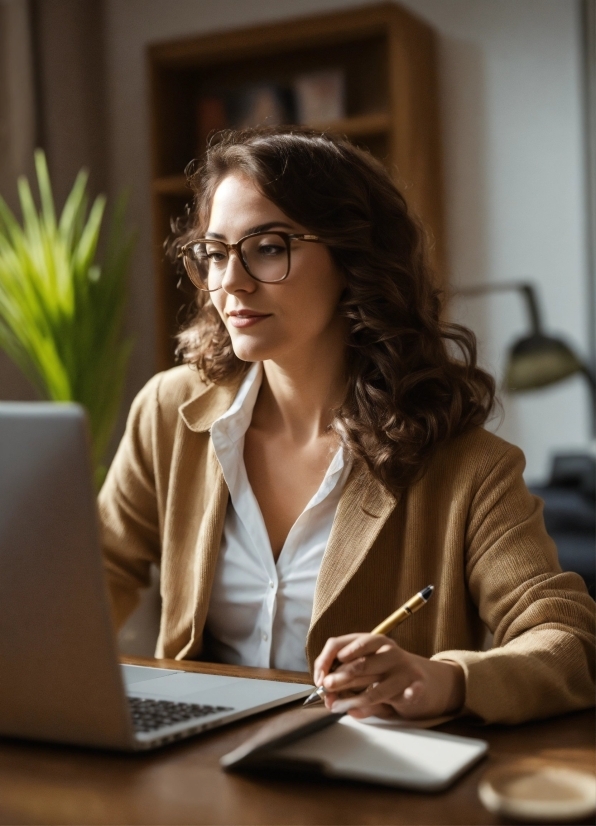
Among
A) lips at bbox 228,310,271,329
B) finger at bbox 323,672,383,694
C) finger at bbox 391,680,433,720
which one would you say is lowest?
finger at bbox 391,680,433,720

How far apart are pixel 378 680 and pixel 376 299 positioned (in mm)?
760

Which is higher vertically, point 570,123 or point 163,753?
point 570,123

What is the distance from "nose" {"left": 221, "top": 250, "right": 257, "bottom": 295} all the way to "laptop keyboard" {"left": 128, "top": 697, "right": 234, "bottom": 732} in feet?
2.21

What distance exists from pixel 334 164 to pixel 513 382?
1.93m

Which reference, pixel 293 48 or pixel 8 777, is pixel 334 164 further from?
pixel 293 48

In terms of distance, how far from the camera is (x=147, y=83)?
408cm

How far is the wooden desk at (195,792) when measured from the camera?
80 centimetres

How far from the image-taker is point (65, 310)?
121 inches

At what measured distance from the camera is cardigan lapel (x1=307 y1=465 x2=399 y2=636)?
4.72ft

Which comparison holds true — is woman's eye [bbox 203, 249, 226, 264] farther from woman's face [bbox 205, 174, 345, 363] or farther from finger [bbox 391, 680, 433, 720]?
finger [bbox 391, 680, 433, 720]

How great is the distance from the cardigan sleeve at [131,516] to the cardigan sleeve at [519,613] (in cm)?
60

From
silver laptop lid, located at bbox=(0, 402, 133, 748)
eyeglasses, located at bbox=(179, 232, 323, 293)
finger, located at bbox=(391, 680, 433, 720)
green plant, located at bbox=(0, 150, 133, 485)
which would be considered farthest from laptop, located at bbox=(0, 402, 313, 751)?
green plant, located at bbox=(0, 150, 133, 485)

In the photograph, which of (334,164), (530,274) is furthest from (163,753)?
(530,274)

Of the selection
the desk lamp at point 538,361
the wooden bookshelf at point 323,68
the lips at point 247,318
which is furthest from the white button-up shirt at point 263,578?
the wooden bookshelf at point 323,68
